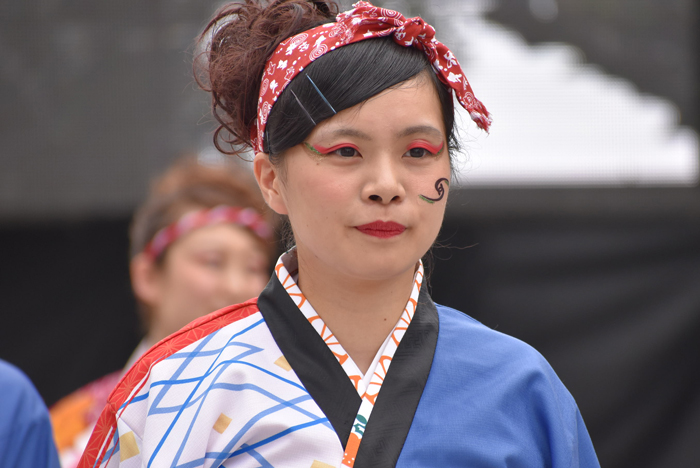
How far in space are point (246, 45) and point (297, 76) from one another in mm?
175

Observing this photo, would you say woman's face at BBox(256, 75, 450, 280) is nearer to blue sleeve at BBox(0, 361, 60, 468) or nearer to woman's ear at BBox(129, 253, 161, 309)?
blue sleeve at BBox(0, 361, 60, 468)

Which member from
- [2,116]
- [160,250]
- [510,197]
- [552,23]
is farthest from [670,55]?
[2,116]

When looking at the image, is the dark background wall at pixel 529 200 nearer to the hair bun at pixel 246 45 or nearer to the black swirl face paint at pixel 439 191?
the hair bun at pixel 246 45

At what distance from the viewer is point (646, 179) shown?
2.50m

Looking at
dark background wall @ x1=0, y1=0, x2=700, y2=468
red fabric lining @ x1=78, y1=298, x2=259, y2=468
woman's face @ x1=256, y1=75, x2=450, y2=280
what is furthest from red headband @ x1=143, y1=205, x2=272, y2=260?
woman's face @ x1=256, y1=75, x2=450, y2=280

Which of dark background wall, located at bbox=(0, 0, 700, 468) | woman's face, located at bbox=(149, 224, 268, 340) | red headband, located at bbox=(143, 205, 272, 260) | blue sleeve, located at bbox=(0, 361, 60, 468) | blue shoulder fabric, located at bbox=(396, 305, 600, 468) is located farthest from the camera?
dark background wall, located at bbox=(0, 0, 700, 468)

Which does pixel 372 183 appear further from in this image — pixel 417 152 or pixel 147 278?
pixel 147 278

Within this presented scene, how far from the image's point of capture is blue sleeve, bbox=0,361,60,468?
1.46 metres

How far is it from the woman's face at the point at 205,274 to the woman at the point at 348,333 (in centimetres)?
82

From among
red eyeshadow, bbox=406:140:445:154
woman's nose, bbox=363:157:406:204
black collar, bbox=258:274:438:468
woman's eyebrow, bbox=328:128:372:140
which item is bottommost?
black collar, bbox=258:274:438:468

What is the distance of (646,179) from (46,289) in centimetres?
216

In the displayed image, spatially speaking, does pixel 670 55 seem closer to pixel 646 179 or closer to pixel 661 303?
pixel 646 179

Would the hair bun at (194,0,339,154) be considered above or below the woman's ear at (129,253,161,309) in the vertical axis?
above

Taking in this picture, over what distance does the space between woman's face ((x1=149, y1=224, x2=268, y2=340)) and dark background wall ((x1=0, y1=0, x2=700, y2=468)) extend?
1.74ft
